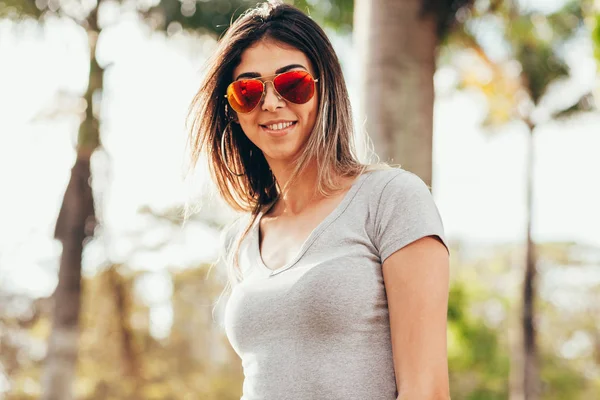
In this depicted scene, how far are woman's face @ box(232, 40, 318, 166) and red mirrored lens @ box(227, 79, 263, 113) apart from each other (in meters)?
0.02

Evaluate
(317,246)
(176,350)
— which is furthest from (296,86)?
(176,350)

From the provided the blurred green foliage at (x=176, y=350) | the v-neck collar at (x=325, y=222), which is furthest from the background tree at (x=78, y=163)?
the v-neck collar at (x=325, y=222)

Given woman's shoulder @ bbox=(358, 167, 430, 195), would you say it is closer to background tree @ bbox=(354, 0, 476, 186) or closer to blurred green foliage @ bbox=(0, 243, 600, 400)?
background tree @ bbox=(354, 0, 476, 186)

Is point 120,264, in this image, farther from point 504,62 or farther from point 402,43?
point 402,43

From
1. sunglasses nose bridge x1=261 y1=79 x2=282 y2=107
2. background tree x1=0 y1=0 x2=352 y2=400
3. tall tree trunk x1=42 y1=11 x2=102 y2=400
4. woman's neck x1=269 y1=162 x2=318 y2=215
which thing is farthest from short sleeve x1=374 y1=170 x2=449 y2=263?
tall tree trunk x1=42 y1=11 x2=102 y2=400

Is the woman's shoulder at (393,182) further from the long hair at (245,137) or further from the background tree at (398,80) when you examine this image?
the background tree at (398,80)

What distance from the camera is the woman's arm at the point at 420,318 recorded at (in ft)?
6.35

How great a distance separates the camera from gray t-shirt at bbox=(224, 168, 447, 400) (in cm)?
201

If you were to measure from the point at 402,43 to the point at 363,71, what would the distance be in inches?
9.2

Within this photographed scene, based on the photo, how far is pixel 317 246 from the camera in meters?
2.15

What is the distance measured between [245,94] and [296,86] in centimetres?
17

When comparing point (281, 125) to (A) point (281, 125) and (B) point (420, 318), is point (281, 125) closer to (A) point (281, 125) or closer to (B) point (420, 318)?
(A) point (281, 125)

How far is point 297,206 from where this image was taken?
2.45m

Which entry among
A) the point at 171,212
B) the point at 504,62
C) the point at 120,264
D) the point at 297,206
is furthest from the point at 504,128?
the point at 297,206
